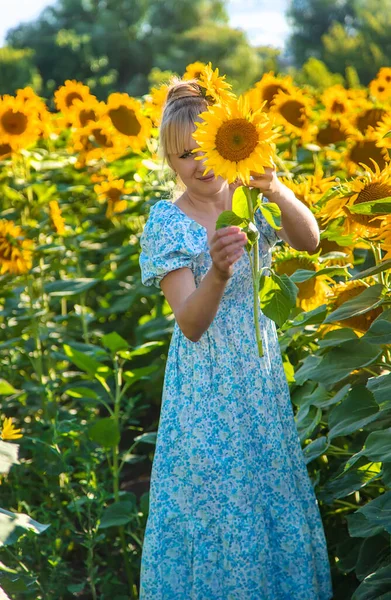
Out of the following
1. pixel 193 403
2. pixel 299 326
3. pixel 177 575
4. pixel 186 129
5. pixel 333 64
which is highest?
pixel 333 64

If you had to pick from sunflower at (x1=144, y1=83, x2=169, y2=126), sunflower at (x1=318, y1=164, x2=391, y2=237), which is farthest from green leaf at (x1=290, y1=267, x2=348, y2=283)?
sunflower at (x1=144, y1=83, x2=169, y2=126)

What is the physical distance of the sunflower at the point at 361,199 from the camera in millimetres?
1788

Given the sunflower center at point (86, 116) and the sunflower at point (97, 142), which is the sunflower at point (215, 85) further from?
the sunflower center at point (86, 116)

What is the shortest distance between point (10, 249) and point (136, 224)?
74 cm

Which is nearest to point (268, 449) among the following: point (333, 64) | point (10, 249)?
point (10, 249)

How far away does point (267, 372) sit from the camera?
2.01 meters

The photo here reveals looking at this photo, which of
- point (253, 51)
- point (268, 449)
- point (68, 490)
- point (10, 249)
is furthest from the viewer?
point (253, 51)

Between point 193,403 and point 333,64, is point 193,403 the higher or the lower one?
the lower one

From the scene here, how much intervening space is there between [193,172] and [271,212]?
0.99ft

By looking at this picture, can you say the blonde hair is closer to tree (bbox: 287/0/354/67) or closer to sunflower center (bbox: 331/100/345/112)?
sunflower center (bbox: 331/100/345/112)

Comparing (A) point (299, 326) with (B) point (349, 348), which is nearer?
(B) point (349, 348)

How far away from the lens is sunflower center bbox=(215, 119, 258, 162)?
1562mm

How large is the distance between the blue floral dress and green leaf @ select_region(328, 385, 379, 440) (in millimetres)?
185

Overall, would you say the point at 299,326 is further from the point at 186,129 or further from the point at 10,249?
the point at 10,249
